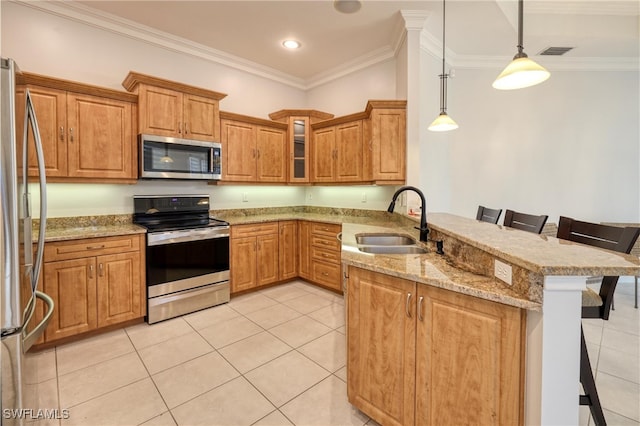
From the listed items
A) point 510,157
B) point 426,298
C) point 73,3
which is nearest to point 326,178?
point 510,157

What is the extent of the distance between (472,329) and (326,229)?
2620 mm

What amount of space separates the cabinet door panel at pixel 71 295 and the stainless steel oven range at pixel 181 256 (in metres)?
0.44

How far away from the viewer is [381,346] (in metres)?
1.52

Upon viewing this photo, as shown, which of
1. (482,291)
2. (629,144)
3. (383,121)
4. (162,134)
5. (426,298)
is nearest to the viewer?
(482,291)

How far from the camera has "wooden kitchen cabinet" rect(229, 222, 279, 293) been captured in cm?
350

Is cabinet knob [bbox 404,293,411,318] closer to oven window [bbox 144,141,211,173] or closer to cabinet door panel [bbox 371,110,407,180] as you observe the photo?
cabinet door panel [bbox 371,110,407,180]

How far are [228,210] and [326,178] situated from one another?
1416mm

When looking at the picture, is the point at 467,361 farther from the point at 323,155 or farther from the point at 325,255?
the point at 323,155

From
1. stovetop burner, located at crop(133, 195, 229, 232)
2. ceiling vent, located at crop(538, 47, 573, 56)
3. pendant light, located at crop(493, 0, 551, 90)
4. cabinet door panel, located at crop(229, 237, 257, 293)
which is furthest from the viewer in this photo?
ceiling vent, located at crop(538, 47, 573, 56)

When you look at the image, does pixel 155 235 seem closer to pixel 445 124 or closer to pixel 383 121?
pixel 383 121

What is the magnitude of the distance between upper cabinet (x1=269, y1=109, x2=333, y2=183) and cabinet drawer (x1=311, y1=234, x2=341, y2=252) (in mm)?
896

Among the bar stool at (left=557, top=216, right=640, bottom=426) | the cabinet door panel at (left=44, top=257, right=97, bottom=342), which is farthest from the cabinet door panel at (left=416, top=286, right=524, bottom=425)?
the cabinet door panel at (left=44, top=257, right=97, bottom=342)

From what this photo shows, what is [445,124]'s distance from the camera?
106 inches

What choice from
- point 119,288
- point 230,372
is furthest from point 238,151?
point 230,372
